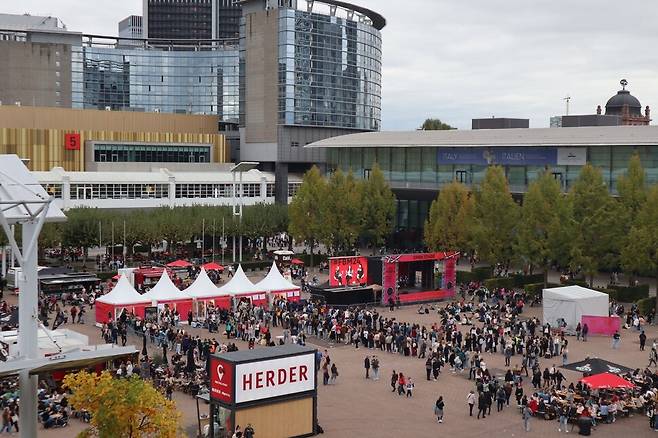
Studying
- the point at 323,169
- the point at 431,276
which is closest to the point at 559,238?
the point at 431,276

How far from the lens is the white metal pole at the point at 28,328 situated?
2039cm

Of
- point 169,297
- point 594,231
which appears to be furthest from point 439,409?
point 594,231

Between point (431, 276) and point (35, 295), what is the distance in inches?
1552

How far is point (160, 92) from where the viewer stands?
5586 inches

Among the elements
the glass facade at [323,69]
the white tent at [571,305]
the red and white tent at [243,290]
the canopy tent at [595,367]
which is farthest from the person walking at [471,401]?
the glass facade at [323,69]

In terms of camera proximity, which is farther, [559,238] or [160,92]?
[160,92]

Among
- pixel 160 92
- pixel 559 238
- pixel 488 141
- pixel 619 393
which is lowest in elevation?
pixel 619 393

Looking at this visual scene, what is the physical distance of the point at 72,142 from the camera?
94812 millimetres

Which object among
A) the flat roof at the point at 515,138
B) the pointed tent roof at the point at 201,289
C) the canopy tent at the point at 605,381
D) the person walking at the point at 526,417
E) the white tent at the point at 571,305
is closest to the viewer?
the person walking at the point at 526,417

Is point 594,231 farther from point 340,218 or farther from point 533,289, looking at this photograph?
point 340,218

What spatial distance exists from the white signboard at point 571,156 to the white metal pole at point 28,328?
55.6 m

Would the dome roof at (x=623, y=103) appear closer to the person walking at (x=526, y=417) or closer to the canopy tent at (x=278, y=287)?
the canopy tent at (x=278, y=287)

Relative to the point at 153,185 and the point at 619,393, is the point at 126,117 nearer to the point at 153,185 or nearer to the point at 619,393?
the point at 153,185

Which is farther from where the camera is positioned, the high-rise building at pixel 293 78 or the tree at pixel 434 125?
the tree at pixel 434 125
